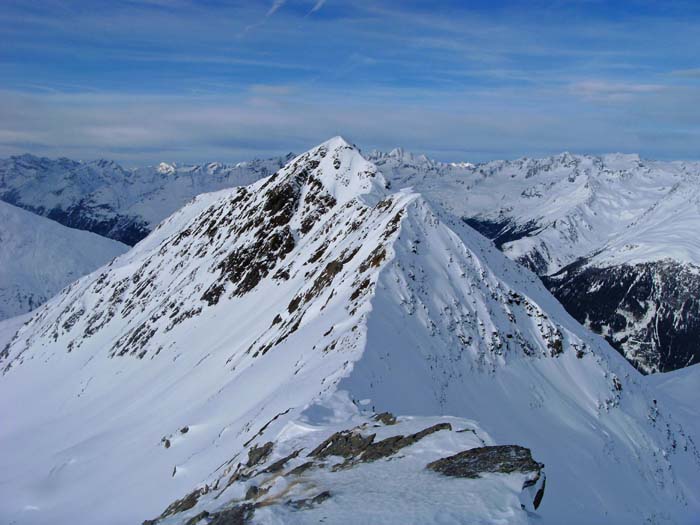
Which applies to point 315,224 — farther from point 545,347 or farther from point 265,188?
point 545,347

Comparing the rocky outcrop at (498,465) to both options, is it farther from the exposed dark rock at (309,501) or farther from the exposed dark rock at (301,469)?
the exposed dark rock at (301,469)

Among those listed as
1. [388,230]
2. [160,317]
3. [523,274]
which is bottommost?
[160,317]

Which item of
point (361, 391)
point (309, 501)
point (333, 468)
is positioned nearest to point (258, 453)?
point (333, 468)

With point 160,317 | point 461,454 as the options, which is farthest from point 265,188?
point 461,454

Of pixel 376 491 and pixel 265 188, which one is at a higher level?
pixel 265 188

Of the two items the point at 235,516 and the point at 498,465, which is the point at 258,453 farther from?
the point at 498,465

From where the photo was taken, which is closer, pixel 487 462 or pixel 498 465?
pixel 498 465

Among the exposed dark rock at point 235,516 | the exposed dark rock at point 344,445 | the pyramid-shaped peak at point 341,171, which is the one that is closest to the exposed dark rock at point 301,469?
the exposed dark rock at point 344,445

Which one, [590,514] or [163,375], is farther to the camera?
[163,375]
